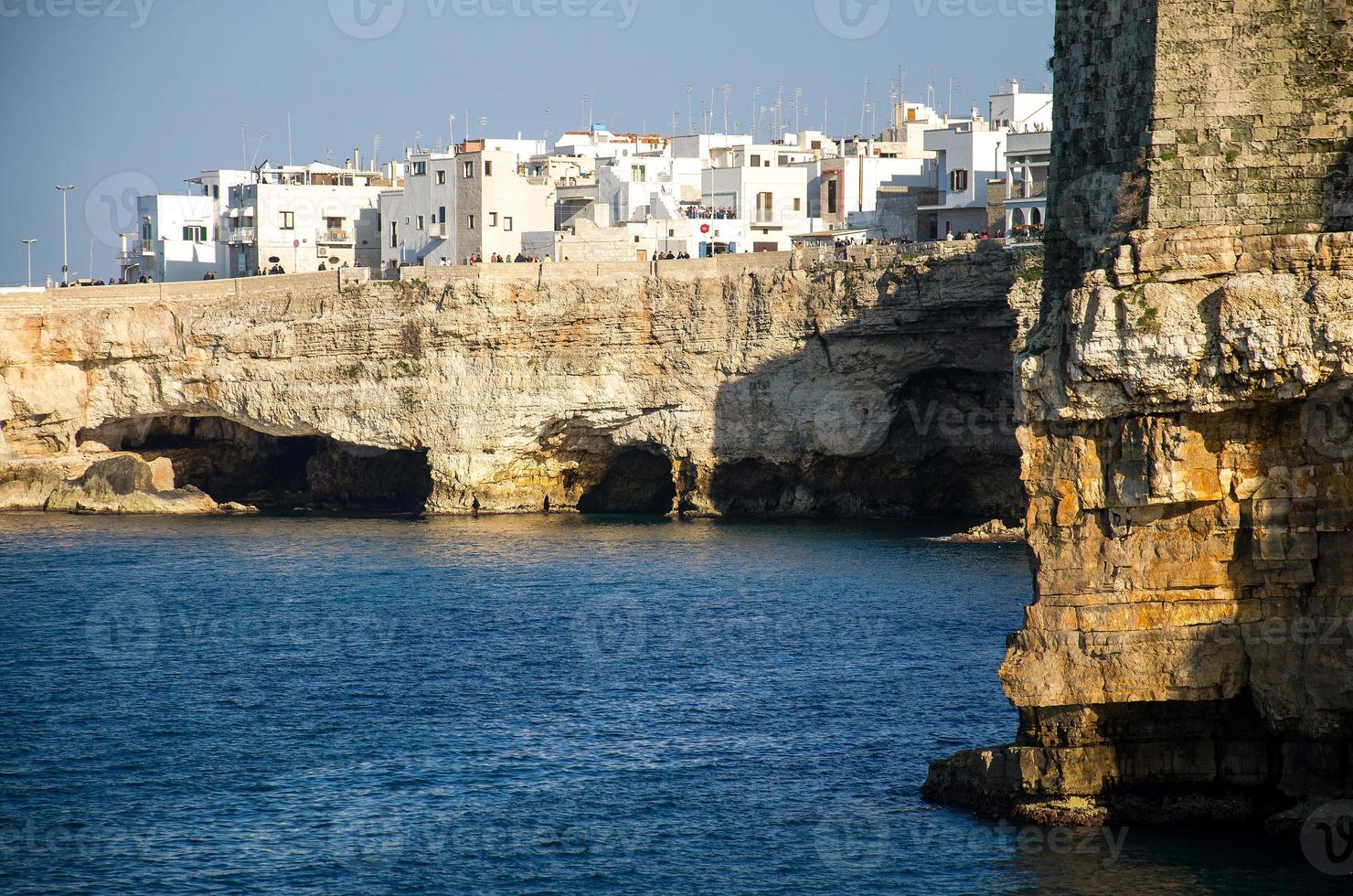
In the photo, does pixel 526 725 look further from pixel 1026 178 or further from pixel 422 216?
pixel 422 216

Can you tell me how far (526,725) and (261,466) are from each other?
148ft

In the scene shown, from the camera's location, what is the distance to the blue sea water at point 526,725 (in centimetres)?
2367

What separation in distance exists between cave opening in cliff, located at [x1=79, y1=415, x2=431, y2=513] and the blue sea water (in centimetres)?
1632

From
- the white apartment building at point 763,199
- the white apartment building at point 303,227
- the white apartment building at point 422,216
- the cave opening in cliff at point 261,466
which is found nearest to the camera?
the cave opening in cliff at point 261,466

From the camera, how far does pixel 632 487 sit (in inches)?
2795

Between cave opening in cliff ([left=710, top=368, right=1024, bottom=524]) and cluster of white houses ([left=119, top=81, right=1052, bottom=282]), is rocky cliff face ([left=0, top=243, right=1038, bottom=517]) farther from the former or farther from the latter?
cluster of white houses ([left=119, top=81, right=1052, bottom=282])

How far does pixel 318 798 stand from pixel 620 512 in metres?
41.9

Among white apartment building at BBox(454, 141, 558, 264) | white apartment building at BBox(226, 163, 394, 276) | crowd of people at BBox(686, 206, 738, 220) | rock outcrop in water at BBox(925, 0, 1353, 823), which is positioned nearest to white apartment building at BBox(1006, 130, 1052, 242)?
crowd of people at BBox(686, 206, 738, 220)

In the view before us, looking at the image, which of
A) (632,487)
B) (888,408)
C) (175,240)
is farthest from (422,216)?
(888,408)

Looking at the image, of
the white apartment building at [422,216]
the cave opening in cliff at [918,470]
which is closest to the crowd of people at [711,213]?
the white apartment building at [422,216]

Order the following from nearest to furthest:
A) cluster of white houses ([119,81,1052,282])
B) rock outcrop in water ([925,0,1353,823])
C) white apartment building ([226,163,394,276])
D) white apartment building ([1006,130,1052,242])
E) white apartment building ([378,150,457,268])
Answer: rock outcrop in water ([925,0,1353,823])
white apartment building ([1006,130,1052,242])
cluster of white houses ([119,81,1052,282])
white apartment building ([378,150,457,268])
white apartment building ([226,163,394,276])

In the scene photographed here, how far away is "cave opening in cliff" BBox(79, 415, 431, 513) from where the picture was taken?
7219cm

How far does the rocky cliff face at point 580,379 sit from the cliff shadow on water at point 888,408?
8cm

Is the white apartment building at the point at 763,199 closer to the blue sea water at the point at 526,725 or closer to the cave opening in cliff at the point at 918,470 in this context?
the cave opening in cliff at the point at 918,470
